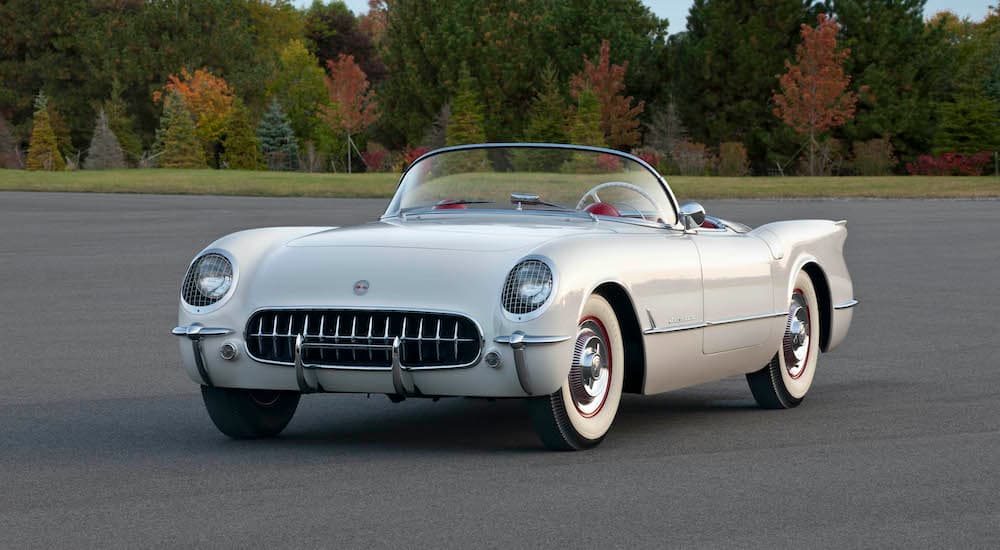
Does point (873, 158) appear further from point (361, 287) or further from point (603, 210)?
point (361, 287)

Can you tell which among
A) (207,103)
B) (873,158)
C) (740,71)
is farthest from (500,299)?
(207,103)

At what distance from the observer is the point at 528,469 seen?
21.3ft

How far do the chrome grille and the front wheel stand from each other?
0.45 m

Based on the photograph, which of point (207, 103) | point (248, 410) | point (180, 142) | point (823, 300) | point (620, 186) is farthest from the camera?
point (207, 103)

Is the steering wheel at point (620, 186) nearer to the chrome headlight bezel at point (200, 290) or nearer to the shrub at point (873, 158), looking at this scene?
the chrome headlight bezel at point (200, 290)

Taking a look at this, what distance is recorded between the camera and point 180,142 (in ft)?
251

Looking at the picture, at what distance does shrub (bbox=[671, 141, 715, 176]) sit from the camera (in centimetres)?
6931

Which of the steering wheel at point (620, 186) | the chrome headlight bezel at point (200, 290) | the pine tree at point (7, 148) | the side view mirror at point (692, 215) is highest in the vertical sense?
the steering wheel at point (620, 186)

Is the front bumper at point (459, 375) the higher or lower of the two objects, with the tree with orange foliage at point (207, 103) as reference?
higher

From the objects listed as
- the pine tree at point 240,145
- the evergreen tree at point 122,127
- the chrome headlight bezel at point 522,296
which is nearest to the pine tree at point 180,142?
the pine tree at point 240,145

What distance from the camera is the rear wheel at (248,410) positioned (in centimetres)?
725

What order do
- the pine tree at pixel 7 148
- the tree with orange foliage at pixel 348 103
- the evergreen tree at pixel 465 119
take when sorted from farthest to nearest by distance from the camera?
1. the pine tree at pixel 7 148
2. the tree with orange foliage at pixel 348 103
3. the evergreen tree at pixel 465 119

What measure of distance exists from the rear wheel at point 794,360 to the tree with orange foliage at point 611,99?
212 feet

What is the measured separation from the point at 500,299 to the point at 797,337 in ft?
8.83
